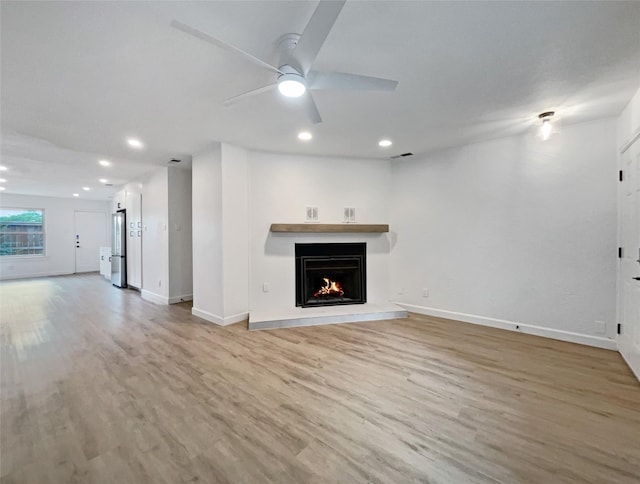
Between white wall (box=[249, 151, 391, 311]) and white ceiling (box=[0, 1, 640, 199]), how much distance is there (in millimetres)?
779

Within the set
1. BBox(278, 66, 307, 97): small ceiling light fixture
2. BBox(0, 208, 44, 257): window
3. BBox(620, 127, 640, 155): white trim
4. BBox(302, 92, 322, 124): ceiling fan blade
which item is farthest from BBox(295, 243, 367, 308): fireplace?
BBox(0, 208, 44, 257): window

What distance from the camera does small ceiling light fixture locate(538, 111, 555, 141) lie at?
2875 mm

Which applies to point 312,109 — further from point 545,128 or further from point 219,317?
point 219,317

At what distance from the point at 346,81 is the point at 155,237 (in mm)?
5128

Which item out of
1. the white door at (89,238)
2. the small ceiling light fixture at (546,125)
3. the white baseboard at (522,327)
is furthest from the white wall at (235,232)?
the white door at (89,238)

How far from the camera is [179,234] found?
17.0 feet

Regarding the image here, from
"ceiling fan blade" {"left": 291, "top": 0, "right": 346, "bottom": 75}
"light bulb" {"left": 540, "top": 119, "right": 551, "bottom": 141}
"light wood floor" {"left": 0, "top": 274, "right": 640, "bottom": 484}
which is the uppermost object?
"light bulb" {"left": 540, "top": 119, "right": 551, "bottom": 141}

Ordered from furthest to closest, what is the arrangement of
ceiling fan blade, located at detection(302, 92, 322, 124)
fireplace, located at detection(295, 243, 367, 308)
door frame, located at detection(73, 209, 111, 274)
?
door frame, located at detection(73, 209, 111, 274), fireplace, located at detection(295, 243, 367, 308), ceiling fan blade, located at detection(302, 92, 322, 124)

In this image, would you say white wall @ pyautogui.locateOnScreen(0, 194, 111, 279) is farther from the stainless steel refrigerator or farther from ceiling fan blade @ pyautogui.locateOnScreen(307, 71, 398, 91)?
ceiling fan blade @ pyautogui.locateOnScreen(307, 71, 398, 91)

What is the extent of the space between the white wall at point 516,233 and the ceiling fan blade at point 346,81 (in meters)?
2.72

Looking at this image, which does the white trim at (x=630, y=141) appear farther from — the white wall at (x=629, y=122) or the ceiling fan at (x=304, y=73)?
the ceiling fan at (x=304, y=73)

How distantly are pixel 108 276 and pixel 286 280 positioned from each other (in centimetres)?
691

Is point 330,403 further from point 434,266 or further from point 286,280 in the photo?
point 434,266

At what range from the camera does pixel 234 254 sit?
394 cm
